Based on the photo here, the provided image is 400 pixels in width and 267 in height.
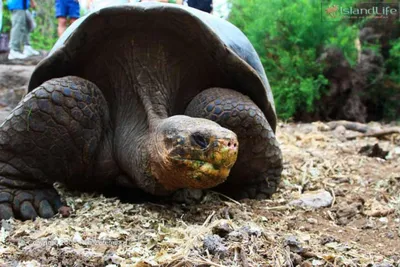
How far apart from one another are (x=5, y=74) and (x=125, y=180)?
2.90 m

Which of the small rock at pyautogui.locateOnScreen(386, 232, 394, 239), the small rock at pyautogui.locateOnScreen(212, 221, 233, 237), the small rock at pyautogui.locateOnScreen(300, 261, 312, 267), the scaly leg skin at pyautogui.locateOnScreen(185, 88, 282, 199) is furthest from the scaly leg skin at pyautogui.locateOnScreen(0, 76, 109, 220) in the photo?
the small rock at pyautogui.locateOnScreen(386, 232, 394, 239)

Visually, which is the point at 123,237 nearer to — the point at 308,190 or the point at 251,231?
the point at 251,231

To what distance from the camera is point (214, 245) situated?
181 cm

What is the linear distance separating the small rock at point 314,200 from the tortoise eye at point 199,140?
111 cm

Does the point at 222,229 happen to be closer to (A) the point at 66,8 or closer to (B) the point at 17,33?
(A) the point at 66,8

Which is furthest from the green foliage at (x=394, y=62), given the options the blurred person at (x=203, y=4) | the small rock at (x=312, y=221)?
the small rock at (x=312, y=221)

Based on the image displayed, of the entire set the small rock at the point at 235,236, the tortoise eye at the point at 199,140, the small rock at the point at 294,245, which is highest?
the tortoise eye at the point at 199,140

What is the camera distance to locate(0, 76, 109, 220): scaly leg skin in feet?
8.19

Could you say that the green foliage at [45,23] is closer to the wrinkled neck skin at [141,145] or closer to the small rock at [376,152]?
the small rock at [376,152]

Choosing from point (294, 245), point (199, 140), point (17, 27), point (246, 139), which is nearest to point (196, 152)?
point (199, 140)

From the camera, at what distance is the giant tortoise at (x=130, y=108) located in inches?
98.7

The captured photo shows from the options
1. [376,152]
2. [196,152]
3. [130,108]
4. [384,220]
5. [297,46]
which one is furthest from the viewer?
[297,46]

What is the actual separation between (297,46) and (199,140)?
21.7 ft

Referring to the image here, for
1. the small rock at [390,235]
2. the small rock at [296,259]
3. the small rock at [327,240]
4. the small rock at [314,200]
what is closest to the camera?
the small rock at [296,259]
